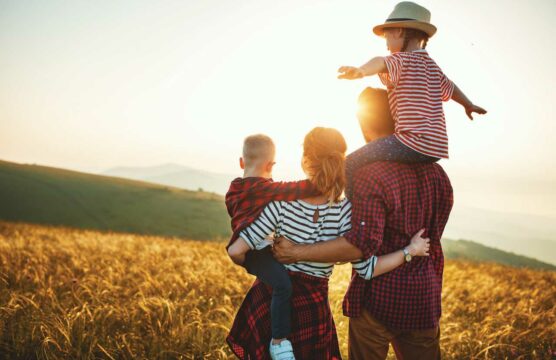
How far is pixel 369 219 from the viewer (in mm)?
2258

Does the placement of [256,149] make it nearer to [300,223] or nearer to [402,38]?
[300,223]

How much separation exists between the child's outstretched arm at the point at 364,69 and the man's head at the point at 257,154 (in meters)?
0.70

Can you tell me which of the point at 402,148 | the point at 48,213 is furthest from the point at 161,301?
the point at 48,213

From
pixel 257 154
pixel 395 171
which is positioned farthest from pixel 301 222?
pixel 395 171

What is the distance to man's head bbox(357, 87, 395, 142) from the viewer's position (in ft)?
8.90

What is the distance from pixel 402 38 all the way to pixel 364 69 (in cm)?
83

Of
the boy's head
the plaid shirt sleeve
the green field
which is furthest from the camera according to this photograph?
the green field

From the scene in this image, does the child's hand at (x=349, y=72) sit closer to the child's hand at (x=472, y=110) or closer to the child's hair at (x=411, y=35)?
the child's hair at (x=411, y=35)

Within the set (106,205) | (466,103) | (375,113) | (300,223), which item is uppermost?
(466,103)

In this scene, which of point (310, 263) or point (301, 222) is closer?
point (301, 222)

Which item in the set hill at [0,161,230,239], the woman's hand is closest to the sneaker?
the woman's hand

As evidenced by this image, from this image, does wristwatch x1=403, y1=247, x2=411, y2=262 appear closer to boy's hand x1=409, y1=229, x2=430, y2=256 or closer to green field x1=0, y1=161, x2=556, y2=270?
boy's hand x1=409, y1=229, x2=430, y2=256

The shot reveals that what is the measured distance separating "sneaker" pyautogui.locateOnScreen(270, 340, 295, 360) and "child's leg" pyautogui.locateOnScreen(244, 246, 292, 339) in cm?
5

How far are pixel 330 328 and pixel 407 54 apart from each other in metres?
2.10
